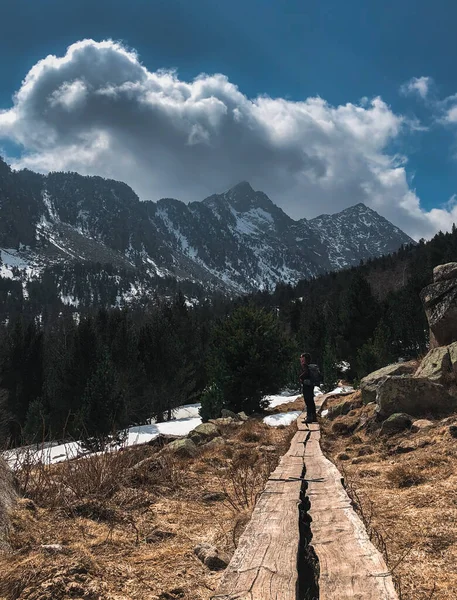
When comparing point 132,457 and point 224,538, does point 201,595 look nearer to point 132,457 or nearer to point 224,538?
point 224,538

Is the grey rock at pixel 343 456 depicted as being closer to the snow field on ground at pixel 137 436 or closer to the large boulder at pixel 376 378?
the snow field on ground at pixel 137 436

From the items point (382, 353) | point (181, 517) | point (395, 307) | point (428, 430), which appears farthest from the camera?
point (395, 307)

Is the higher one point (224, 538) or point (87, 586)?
point (87, 586)

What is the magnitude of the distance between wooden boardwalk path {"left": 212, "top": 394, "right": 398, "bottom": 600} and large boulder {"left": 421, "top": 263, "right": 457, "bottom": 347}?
313 inches

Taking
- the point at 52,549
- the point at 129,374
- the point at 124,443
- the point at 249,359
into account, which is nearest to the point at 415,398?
the point at 124,443

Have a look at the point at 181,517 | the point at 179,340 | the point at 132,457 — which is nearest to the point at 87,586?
the point at 181,517

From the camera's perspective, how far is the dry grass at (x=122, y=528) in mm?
2598

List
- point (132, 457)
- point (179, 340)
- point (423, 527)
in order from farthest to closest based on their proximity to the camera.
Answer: point (179, 340), point (132, 457), point (423, 527)

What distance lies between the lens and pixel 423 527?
3492 millimetres

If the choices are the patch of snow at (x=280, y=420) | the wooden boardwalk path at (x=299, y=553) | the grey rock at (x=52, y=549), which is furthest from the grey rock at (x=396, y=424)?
the grey rock at (x=52, y=549)

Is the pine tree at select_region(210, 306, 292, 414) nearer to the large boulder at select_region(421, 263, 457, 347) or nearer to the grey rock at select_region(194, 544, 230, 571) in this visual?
the large boulder at select_region(421, 263, 457, 347)

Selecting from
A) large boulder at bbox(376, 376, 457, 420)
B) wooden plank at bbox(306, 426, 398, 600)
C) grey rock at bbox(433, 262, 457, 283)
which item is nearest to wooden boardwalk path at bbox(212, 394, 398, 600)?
wooden plank at bbox(306, 426, 398, 600)

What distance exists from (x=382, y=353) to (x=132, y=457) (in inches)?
949

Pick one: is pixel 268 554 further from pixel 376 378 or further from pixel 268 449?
pixel 376 378
